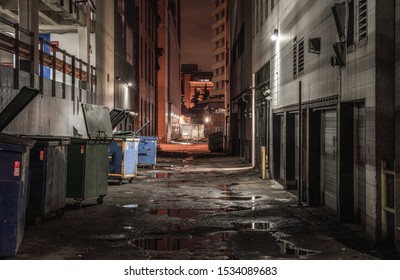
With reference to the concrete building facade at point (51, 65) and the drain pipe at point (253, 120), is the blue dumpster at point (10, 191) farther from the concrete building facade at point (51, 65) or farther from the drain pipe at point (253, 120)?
the drain pipe at point (253, 120)

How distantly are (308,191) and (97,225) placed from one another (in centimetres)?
543

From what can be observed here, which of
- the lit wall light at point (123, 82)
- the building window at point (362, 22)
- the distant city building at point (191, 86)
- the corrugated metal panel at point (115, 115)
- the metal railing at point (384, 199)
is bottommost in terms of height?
the metal railing at point (384, 199)

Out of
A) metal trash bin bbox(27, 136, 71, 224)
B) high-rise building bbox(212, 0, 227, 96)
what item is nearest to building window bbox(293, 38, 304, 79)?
metal trash bin bbox(27, 136, 71, 224)

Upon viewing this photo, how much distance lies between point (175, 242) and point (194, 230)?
1.10 meters

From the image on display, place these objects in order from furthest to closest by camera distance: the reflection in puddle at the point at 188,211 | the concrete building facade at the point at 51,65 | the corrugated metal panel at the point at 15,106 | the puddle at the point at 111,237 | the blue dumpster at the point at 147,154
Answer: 1. the blue dumpster at the point at 147,154
2. the concrete building facade at the point at 51,65
3. the reflection in puddle at the point at 188,211
4. the corrugated metal panel at the point at 15,106
5. the puddle at the point at 111,237

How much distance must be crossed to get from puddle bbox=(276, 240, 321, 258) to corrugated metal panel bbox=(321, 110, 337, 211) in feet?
11.6

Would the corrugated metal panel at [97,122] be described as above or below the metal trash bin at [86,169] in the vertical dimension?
above

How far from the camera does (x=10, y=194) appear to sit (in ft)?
25.3

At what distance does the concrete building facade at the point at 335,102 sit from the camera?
8.44m

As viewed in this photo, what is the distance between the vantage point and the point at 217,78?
105m

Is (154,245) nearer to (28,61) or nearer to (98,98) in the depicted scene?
(28,61)

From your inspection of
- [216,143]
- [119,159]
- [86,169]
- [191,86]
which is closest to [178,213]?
[86,169]

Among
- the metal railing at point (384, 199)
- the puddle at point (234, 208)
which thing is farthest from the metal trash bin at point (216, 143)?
the metal railing at point (384, 199)

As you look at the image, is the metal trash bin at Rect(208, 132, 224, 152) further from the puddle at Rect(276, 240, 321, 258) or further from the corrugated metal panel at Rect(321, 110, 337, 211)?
the puddle at Rect(276, 240, 321, 258)
